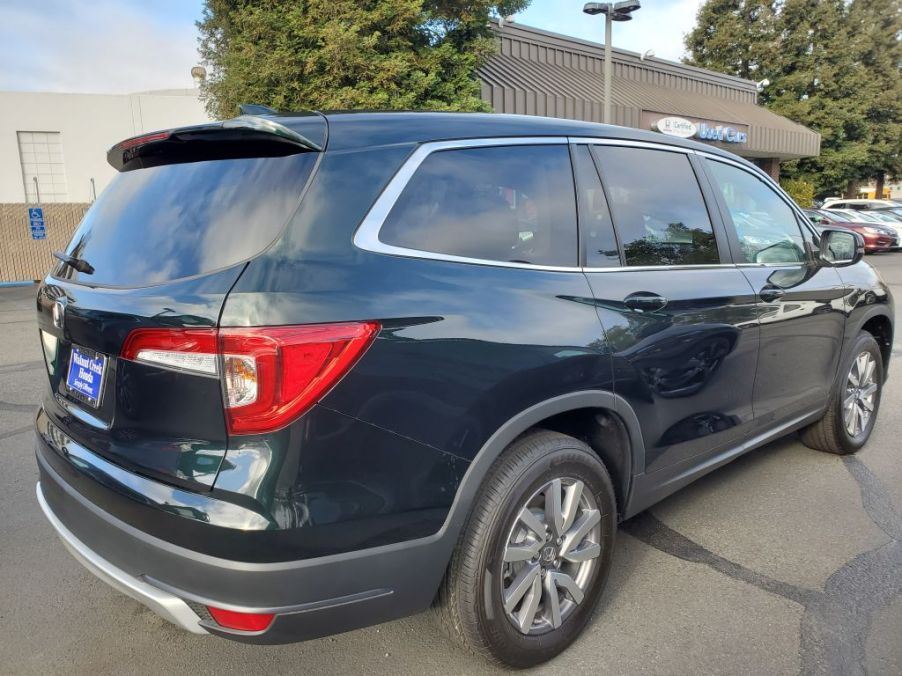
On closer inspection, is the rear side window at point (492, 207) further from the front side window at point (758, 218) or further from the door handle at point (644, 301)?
the front side window at point (758, 218)

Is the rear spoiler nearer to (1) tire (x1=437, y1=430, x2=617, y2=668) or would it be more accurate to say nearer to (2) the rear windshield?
(2) the rear windshield

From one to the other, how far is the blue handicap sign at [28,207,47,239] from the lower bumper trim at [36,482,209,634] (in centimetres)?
1581

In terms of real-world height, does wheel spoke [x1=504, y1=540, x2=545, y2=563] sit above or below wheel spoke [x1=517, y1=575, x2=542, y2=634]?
above

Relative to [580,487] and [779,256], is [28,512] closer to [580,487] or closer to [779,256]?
[580,487]

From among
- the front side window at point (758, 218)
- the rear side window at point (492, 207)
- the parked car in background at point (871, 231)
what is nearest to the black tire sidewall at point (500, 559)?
the rear side window at point (492, 207)

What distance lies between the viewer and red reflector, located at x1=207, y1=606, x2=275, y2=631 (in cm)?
180

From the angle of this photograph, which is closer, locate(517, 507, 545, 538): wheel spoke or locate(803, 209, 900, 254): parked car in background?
locate(517, 507, 545, 538): wheel spoke

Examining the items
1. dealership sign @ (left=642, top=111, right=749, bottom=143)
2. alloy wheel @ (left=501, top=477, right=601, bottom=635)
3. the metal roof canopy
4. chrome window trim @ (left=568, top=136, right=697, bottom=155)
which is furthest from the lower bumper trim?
dealership sign @ (left=642, top=111, right=749, bottom=143)

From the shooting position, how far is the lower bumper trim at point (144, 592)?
6.10 feet

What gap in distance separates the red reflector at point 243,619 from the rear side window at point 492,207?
1.07 m

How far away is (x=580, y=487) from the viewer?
2439mm

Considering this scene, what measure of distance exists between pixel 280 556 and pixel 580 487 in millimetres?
1128

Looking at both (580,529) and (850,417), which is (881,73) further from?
(580,529)

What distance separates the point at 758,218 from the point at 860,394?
5.34ft
